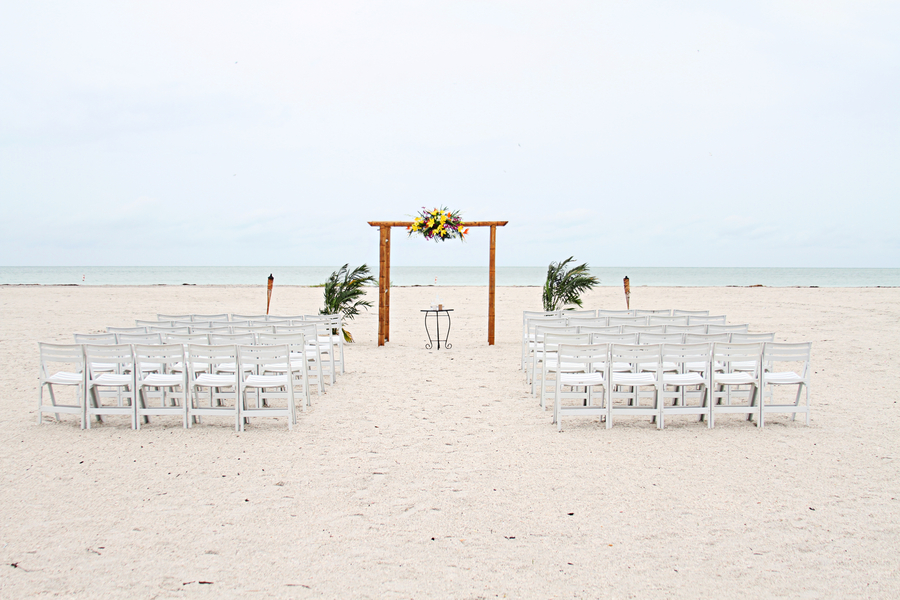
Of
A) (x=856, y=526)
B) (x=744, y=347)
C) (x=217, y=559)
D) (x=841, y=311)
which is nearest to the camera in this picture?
(x=217, y=559)

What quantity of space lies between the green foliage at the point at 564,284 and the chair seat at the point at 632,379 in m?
8.07

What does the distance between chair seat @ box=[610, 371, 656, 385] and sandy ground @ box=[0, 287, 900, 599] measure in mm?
510

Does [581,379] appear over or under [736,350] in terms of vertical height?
under

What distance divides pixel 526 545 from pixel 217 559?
6.08 feet

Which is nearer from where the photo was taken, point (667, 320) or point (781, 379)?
point (781, 379)

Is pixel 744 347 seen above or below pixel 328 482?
above

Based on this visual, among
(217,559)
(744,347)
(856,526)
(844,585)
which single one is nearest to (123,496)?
(217,559)

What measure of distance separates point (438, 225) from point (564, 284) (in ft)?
12.5

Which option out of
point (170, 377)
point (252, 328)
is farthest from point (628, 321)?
point (170, 377)

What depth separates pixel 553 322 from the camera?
31.9 ft

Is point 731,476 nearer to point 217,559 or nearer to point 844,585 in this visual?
point 844,585

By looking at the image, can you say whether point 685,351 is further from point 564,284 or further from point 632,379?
point 564,284

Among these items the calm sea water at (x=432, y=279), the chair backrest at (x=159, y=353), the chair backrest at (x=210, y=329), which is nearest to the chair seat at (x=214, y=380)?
the chair backrest at (x=159, y=353)

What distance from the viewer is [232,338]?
24.7 ft
